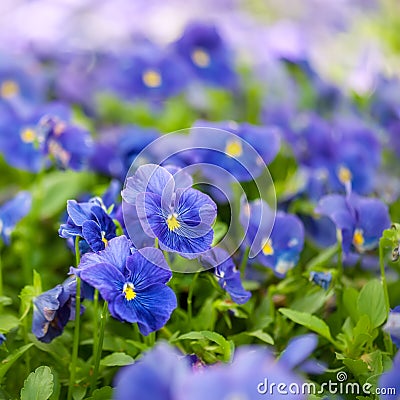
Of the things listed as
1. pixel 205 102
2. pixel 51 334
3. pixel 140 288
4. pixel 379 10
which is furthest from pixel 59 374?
pixel 379 10

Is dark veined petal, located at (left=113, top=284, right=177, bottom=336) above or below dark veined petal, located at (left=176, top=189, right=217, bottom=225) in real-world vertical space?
below

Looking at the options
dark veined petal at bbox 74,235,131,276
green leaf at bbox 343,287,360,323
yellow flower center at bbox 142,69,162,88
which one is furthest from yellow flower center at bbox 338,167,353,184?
dark veined petal at bbox 74,235,131,276

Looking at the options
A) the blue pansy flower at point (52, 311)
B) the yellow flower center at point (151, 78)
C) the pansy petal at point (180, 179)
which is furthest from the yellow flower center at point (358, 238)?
the yellow flower center at point (151, 78)

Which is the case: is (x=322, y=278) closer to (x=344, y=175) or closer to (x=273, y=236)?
(x=273, y=236)

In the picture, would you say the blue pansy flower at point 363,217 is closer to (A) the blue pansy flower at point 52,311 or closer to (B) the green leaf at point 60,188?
(A) the blue pansy flower at point 52,311

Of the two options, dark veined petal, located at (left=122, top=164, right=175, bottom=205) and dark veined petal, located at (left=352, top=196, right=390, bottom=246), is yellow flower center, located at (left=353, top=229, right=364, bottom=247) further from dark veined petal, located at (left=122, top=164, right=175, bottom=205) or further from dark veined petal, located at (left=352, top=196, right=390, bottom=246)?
dark veined petal, located at (left=122, top=164, right=175, bottom=205)

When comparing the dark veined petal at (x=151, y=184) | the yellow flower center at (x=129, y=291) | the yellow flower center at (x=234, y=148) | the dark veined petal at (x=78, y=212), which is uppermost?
the dark veined petal at (x=151, y=184)

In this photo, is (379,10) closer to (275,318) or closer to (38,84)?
(38,84)
